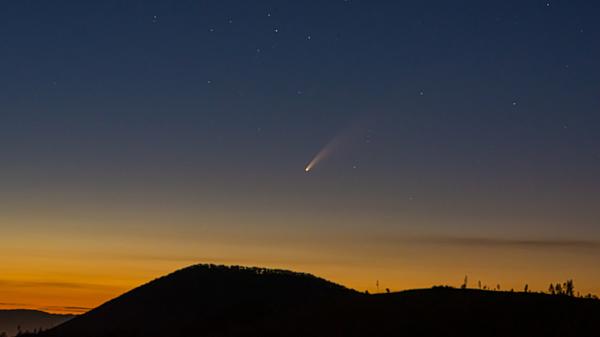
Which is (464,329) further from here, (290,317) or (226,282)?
(226,282)

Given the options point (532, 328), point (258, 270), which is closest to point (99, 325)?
point (258, 270)

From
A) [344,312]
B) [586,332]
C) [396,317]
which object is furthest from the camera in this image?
[344,312]

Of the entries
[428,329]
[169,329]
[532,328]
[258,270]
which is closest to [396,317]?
[428,329]

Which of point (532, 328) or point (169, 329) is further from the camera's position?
point (169, 329)

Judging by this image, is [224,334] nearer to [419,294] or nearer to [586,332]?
[419,294]

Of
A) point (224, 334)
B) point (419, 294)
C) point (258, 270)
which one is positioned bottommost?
point (224, 334)

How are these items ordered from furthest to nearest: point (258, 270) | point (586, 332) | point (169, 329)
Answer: point (258, 270) → point (169, 329) → point (586, 332)

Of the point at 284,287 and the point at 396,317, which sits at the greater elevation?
the point at 284,287
